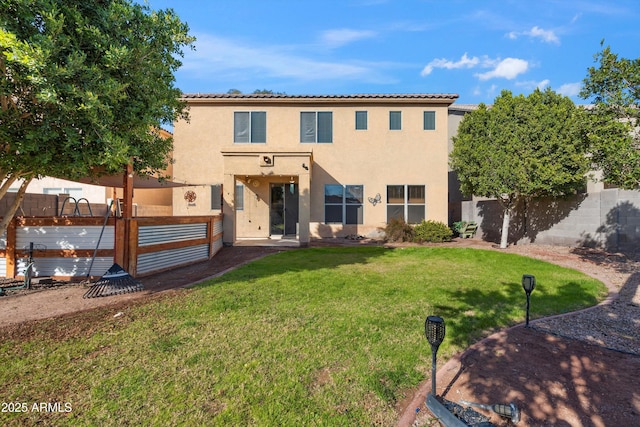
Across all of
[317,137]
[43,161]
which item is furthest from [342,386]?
[317,137]

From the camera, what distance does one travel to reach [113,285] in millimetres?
6328

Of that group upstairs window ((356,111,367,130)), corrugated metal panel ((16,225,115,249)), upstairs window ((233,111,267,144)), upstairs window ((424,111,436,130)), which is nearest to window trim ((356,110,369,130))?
upstairs window ((356,111,367,130))

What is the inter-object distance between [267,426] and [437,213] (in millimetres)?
14277

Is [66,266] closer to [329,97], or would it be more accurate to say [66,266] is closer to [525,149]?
[329,97]

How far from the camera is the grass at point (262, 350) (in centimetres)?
277

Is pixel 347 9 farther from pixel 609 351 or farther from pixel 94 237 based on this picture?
pixel 609 351

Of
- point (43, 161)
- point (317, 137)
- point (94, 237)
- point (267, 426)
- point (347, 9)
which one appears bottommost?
point (267, 426)

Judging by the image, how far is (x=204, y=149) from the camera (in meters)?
15.1

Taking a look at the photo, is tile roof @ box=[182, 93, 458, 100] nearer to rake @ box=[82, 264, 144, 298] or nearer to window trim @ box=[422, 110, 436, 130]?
window trim @ box=[422, 110, 436, 130]

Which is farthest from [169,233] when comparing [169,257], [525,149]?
[525,149]

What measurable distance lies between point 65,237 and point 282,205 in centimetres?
901

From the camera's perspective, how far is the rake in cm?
612

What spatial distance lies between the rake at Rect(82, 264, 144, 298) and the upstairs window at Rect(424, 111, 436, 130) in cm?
1366

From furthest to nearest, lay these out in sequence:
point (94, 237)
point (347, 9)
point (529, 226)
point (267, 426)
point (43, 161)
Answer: point (529, 226), point (347, 9), point (94, 237), point (43, 161), point (267, 426)
